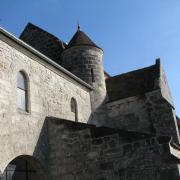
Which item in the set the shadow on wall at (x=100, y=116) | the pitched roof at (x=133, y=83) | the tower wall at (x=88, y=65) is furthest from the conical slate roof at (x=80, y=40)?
the shadow on wall at (x=100, y=116)

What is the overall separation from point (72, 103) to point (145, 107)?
427 cm

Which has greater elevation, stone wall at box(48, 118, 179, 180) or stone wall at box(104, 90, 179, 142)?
stone wall at box(104, 90, 179, 142)

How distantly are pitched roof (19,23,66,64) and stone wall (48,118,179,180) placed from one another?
7.53 m

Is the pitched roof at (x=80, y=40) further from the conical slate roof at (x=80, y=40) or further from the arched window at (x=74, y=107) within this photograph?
the arched window at (x=74, y=107)

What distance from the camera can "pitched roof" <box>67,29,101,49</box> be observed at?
18.0 metres

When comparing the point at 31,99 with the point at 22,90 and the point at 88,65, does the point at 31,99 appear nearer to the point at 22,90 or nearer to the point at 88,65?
the point at 22,90

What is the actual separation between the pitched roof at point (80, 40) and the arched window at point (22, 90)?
6.61 m

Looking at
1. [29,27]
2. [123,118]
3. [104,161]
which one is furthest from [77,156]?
[29,27]

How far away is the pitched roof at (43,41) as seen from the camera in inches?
756

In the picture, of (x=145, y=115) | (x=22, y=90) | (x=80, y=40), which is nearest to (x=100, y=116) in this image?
(x=145, y=115)

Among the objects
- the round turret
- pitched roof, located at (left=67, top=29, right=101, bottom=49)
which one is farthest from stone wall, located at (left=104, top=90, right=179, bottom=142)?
pitched roof, located at (left=67, top=29, right=101, bottom=49)

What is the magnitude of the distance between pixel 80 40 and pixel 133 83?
376 centimetres

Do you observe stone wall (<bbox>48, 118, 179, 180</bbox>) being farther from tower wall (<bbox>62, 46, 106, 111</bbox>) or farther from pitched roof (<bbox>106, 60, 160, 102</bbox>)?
pitched roof (<bbox>106, 60, 160, 102</bbox>)

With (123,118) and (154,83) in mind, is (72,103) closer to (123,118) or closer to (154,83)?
(123,118)
